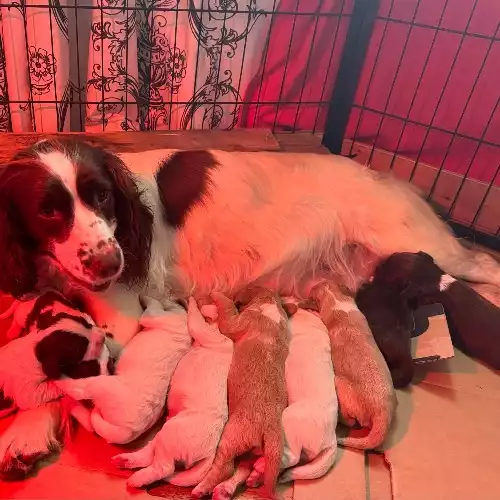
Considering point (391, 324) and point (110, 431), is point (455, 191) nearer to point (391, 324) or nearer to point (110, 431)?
point (391, 324)

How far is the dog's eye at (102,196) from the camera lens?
1512mm

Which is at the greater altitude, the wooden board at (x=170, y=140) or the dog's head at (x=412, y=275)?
the wooden board at (x=170, y=140)

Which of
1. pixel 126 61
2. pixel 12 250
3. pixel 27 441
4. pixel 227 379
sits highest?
pixel 126 61

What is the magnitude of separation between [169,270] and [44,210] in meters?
0.58

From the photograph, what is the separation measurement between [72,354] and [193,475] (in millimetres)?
445

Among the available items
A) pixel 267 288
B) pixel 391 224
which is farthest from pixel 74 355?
pixel 391 224

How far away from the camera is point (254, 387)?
1.50m

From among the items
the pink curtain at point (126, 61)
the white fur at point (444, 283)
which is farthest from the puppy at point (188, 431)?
the pink curtain at point (126, 61)

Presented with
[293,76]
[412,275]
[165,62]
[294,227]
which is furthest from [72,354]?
[293,76]

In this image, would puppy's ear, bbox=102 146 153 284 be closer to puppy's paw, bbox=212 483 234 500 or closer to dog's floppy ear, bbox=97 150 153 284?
dog's floppy ear, bbox=97 150 153 284

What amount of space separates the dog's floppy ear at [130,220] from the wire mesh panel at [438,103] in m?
1.52

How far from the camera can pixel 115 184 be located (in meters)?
1.60

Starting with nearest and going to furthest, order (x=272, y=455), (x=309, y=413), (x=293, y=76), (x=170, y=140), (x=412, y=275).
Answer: (x=272, y=455) → (x=309, y=413) → (x=412, y=275) → (x=170, y=140) → (x=293, y=76)

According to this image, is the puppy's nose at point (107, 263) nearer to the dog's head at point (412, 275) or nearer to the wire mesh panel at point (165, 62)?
the dog's head at point (412, 275)
